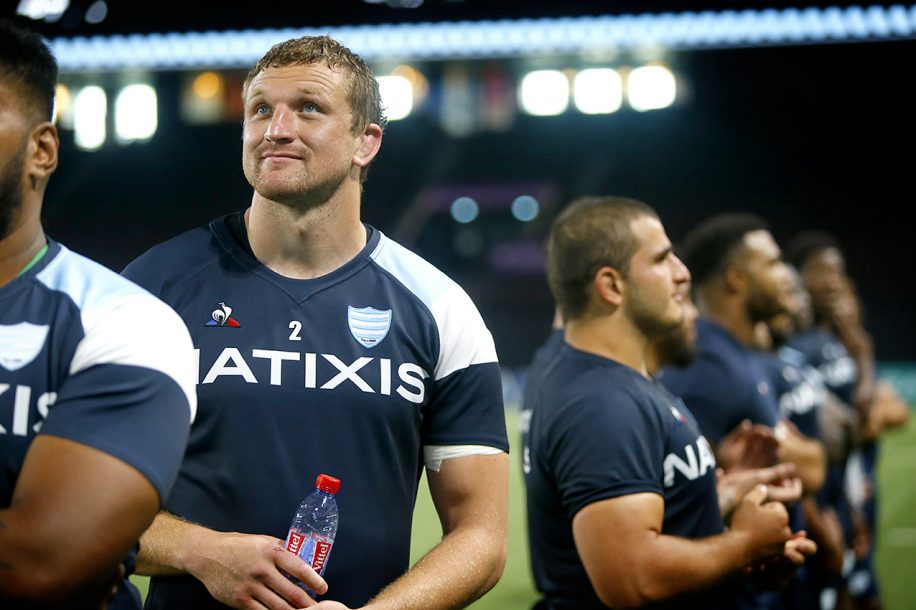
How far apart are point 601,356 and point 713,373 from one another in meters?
1.12

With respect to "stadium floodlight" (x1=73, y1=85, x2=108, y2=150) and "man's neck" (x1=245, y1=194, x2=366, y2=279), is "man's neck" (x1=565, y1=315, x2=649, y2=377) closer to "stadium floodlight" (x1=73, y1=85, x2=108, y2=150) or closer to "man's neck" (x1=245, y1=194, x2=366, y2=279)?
"man's neck" (x1=245, y1=194, x2=366, y2=279)

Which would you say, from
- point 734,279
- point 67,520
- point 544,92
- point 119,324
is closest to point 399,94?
point 544,92

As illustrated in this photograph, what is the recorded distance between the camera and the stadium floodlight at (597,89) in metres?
18.0

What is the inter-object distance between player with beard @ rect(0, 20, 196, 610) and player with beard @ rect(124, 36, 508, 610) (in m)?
0.36

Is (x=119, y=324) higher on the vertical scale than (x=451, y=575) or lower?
higher

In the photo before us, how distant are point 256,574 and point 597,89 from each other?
1682cm

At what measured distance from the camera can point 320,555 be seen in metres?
2.19

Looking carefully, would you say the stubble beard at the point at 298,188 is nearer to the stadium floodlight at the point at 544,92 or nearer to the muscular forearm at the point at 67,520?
the muscular forearm at the point at 67,520

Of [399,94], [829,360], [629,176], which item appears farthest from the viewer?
[629,176]

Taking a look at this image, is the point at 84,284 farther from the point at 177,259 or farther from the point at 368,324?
the point at 368,324

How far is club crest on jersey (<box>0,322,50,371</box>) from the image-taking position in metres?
1.79

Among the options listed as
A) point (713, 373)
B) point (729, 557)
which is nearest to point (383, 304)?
point (729, 557)

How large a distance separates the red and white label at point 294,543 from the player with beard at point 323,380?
2cm

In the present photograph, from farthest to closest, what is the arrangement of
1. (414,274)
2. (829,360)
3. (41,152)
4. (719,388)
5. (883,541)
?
(883,541), (829,360), (719,388), (414,274), (41,152)
